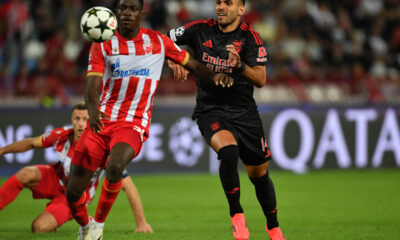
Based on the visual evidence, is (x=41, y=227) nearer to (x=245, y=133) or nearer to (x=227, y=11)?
(x=245, y=133)

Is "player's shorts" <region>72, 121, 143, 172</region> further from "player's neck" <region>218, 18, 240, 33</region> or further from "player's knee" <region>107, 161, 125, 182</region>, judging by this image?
"player's neck" <region>218, 18, 240, 33</region>

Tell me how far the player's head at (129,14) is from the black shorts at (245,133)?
1.14 meters

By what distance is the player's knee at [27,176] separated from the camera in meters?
7.23

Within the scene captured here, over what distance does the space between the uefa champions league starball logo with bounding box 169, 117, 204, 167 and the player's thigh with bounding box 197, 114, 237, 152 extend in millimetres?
7064

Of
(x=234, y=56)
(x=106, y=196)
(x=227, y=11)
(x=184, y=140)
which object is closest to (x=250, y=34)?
(x=227, y=11)

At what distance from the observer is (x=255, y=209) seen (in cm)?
948

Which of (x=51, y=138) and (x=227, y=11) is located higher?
(x=227, y=11)

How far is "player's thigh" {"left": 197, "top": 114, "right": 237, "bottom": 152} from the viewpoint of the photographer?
6.17 m

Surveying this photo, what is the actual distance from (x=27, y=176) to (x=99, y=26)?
7.33ft

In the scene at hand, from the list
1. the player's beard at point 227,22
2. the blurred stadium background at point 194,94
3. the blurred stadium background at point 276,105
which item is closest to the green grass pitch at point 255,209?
the blurred stadium background at point 276,105

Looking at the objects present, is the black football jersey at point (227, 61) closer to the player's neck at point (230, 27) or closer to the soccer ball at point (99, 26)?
the player's neck at point (230, 27)

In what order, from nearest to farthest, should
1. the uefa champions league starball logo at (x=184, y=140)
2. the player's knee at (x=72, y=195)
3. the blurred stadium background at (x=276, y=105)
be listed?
the player's knee at (x=72, y=195), the blurred stadium background at (x=276, y=105), the uefa champions league starball logo at (x=184, y=140)

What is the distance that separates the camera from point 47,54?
50.0 feet

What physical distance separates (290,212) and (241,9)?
341cm
